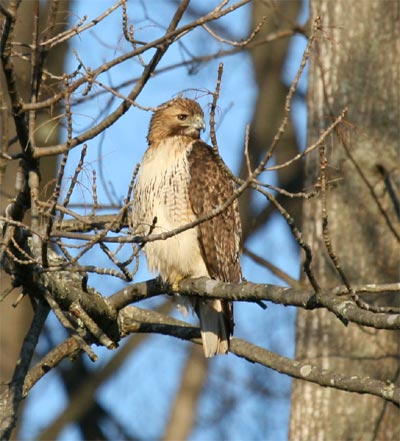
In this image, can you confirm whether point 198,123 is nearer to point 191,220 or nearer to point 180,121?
point 180,121

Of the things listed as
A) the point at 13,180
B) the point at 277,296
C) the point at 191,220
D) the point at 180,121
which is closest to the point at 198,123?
the point at 180,121

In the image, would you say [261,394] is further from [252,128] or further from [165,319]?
[165,319]

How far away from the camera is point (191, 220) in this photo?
5766mm

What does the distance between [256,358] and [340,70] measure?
244 cm

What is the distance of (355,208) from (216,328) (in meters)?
1.45

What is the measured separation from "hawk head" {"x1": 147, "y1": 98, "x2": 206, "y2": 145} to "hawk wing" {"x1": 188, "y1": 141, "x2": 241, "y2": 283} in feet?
0.86

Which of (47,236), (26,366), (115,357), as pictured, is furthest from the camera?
(115,357)

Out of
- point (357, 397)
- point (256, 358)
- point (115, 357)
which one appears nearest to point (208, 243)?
point (256, 358)

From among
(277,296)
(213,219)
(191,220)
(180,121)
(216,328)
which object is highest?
(180,121)

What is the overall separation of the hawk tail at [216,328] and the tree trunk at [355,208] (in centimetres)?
92

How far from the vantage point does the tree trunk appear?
638 centimetres

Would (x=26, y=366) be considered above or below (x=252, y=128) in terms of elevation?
below

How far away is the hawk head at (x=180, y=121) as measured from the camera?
20.7 ft

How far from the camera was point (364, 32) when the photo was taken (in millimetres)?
6797
